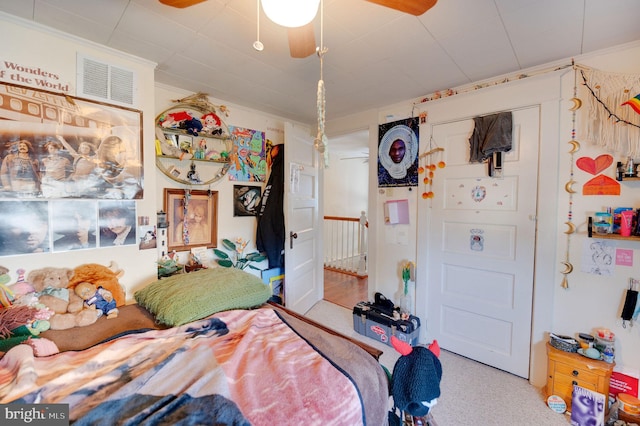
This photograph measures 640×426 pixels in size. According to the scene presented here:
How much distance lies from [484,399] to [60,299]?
2667mm

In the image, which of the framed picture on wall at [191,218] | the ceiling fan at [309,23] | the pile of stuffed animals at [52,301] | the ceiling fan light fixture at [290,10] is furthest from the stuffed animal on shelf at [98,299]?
the ceiling fan light fixture at [290,10]

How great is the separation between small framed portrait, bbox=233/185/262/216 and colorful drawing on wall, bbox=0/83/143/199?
3.08 feet

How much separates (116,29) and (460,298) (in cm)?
307

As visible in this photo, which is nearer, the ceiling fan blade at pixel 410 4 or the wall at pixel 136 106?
the ceiling fan blade at pixel 410 4

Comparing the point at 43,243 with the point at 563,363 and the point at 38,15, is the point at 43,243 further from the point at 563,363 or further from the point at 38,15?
the point at 563,363

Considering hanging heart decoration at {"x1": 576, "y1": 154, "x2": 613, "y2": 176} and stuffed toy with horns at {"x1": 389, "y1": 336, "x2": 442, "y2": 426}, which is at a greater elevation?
hanging heart decoration at {"x1": 576, "y1": 154, "x2": 613, "y2": 176}

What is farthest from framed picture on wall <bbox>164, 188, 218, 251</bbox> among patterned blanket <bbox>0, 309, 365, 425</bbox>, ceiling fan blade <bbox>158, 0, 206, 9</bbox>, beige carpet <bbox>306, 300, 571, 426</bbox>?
beige carpet <bbox>306, 300, 571, 426</bbox>

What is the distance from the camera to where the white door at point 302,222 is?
2.64m

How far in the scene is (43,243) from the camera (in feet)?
4.79

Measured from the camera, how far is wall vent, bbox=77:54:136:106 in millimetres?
1579

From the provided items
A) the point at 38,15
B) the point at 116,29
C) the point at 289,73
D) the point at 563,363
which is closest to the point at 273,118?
the point at 289,73

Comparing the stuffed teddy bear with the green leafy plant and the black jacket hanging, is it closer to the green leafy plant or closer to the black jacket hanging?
the green leafy plant

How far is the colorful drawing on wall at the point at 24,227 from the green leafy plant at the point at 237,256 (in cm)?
118

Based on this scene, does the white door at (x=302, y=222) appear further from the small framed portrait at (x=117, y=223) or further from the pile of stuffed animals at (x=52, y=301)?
the pile of stuffed animals at (x=52, y=301)
